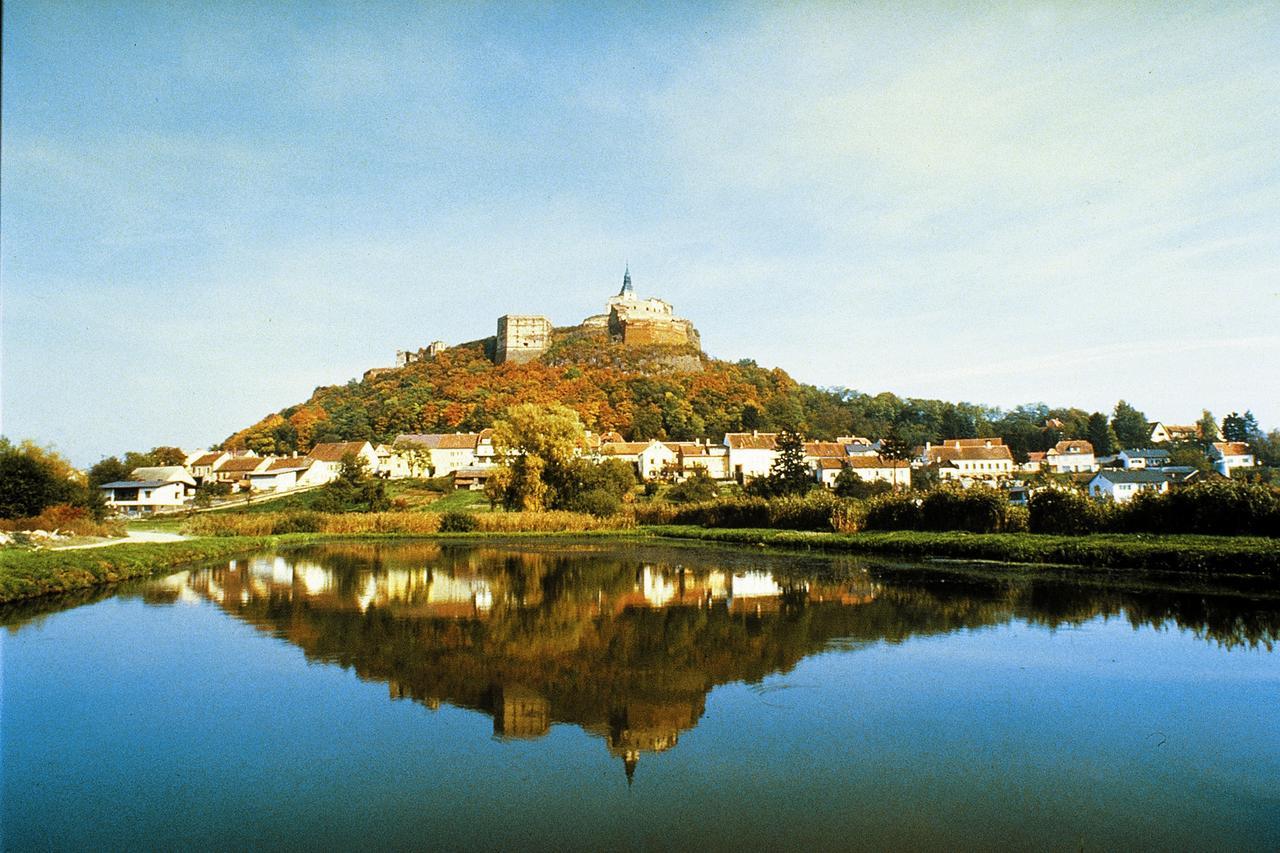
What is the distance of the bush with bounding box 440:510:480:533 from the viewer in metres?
45.6

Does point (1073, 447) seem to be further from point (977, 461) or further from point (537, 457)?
A: point (537, 457)

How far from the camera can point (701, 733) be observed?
8.09 metres

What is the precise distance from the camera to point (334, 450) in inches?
3730

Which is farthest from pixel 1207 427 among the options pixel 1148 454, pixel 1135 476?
pixel 1135 476

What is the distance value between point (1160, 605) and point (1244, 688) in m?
7.59

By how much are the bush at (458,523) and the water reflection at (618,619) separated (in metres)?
17.9

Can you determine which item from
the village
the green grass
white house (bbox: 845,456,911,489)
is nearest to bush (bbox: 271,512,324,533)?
the green grass

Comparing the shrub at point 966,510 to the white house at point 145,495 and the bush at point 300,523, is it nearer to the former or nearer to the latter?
the bush at point 300,523

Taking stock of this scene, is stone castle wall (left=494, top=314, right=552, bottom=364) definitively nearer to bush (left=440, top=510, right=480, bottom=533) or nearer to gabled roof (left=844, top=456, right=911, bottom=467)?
gabled roof (left=844, top=456, right=911, bottom=467)

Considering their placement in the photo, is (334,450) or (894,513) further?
(334,450)

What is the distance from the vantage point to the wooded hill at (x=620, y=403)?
11031cm

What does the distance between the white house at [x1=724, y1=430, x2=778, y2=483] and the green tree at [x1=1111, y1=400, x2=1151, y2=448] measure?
2699 inches

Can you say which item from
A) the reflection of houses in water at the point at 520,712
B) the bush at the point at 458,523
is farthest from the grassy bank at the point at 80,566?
the bush at the point at 458,523

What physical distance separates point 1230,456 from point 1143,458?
1040 centimetres
